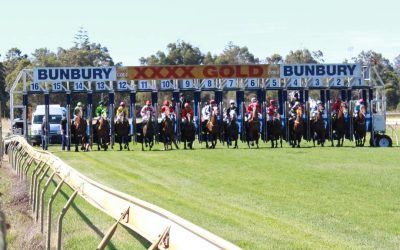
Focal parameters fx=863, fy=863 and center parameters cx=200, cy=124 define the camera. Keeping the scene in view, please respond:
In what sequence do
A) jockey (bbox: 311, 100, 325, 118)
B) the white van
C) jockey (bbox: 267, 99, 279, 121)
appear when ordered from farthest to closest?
the white van, jockey (bbox: 267, 99, 279, 121), jockey (bbox: 311, 100, 325, 118)

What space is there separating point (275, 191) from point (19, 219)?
4.80m

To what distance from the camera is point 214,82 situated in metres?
35.8

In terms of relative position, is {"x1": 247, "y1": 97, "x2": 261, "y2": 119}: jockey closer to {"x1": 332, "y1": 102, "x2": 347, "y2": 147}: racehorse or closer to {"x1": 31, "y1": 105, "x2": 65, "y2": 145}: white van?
{"x1": 332, "y1": 102, "x2": 347, "y2": 147}: racehorse

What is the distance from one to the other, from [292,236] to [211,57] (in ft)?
332

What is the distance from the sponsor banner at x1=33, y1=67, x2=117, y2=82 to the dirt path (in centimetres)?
1510

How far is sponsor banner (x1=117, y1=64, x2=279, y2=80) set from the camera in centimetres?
3328

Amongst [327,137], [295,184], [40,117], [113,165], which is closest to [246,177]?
[295,184]

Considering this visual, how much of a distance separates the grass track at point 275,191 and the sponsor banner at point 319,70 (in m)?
8.10

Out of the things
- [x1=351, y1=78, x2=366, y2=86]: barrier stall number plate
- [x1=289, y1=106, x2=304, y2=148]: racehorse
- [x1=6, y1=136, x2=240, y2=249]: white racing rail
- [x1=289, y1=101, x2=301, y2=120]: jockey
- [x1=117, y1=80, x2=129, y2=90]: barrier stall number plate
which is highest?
[x1=117, y1=80, x2=129, y2=90]: barrier stall number plate

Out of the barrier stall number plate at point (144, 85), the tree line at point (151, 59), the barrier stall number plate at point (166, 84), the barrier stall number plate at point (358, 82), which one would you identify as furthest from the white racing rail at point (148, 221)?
the tree line at point (151, 59)

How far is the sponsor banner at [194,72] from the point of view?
33281 millimetres

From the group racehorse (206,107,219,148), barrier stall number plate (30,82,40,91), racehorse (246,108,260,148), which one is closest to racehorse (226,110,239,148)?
racehorse (246,108,260,148)

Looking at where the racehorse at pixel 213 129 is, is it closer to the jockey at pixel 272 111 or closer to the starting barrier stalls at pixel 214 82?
the starting barrier stalls at pixel 214 82

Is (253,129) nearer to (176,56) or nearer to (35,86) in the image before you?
(35,86)
